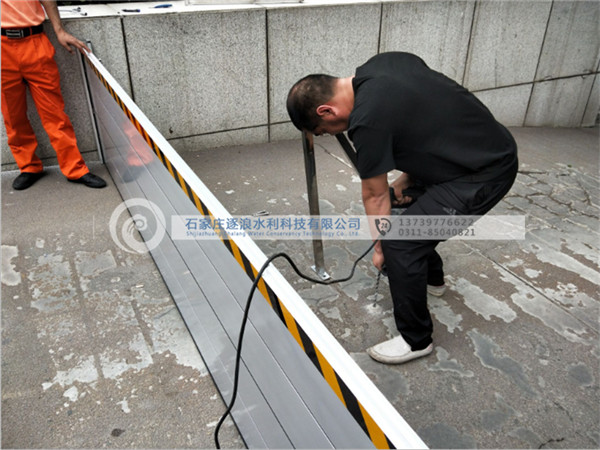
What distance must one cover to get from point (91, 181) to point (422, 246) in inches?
120

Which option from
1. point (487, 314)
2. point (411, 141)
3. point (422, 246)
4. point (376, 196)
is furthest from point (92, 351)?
point (487, 314)

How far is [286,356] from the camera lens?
152cm

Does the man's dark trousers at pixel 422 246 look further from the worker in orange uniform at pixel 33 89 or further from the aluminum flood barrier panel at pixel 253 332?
the worker in orange uniform at pixel 33 89

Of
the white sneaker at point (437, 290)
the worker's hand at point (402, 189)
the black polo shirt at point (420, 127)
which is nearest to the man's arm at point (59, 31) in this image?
the black polo shirt at point (420, 127)

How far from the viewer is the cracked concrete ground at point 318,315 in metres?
2.29

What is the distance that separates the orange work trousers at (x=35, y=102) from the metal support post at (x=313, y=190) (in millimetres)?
2248

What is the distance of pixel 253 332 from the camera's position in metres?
1.77

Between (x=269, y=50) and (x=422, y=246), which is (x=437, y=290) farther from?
(x=269, y=50)

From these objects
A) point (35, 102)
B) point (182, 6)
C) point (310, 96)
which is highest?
point (182, 6)

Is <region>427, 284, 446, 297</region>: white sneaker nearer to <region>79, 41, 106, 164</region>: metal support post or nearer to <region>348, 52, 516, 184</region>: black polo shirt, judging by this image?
<region>348, 52, 516, 184</region>: black polo shirt

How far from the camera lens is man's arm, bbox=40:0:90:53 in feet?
12.2

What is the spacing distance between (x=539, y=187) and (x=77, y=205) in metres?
4.37

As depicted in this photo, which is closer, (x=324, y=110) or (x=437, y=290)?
(x=324, y=110)

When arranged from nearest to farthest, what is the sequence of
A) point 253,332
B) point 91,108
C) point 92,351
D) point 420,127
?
point 253,332, point 420,127, point 92,351, point 91,108
